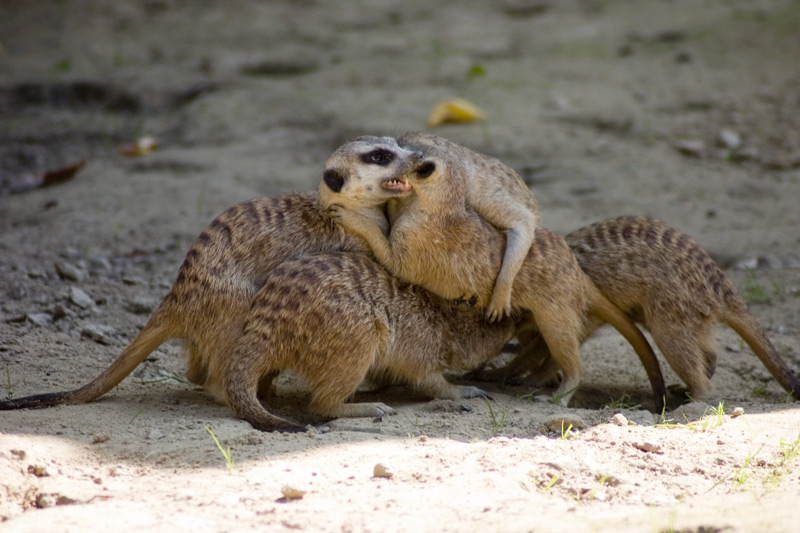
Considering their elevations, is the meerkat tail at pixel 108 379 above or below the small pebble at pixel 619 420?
above

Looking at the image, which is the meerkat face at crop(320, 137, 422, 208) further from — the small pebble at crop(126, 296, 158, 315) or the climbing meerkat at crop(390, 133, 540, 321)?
the small pebble at crop(126, 296, 158, 315)

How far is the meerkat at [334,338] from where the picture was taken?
3.19m

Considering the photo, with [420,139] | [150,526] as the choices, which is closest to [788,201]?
[420,139]

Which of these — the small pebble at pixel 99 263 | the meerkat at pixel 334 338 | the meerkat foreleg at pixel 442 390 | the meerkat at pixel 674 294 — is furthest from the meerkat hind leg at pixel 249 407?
Answer: the small pebble at pixel 99 263

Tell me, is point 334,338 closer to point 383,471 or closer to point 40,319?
point 383,471

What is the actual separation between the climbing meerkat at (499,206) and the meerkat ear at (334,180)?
37 cm

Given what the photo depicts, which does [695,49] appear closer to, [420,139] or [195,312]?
[420,139]

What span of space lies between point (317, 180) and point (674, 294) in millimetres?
2594

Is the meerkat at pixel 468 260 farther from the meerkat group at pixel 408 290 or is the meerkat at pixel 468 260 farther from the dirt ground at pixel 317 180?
the dirt ground at pixel 317 180

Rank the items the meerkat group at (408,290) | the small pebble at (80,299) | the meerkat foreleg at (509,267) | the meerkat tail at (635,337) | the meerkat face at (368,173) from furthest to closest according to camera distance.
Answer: the small pebble at (80,299), the meerkat tail at (635,337), the meerkat foreleg at (509,267), the meerkat face at (368,173), the meerkat group at (408,290)

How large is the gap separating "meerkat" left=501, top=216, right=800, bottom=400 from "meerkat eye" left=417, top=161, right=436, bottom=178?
3.05ft

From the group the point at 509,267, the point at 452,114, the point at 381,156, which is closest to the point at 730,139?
the point at 452,114

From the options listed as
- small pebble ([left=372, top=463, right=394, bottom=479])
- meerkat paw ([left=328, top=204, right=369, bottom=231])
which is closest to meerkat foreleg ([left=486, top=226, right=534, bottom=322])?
meerkat paw ([left=328, top=204, right=369, bottom=231])

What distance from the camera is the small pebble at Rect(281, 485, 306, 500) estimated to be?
2303 millimetres
